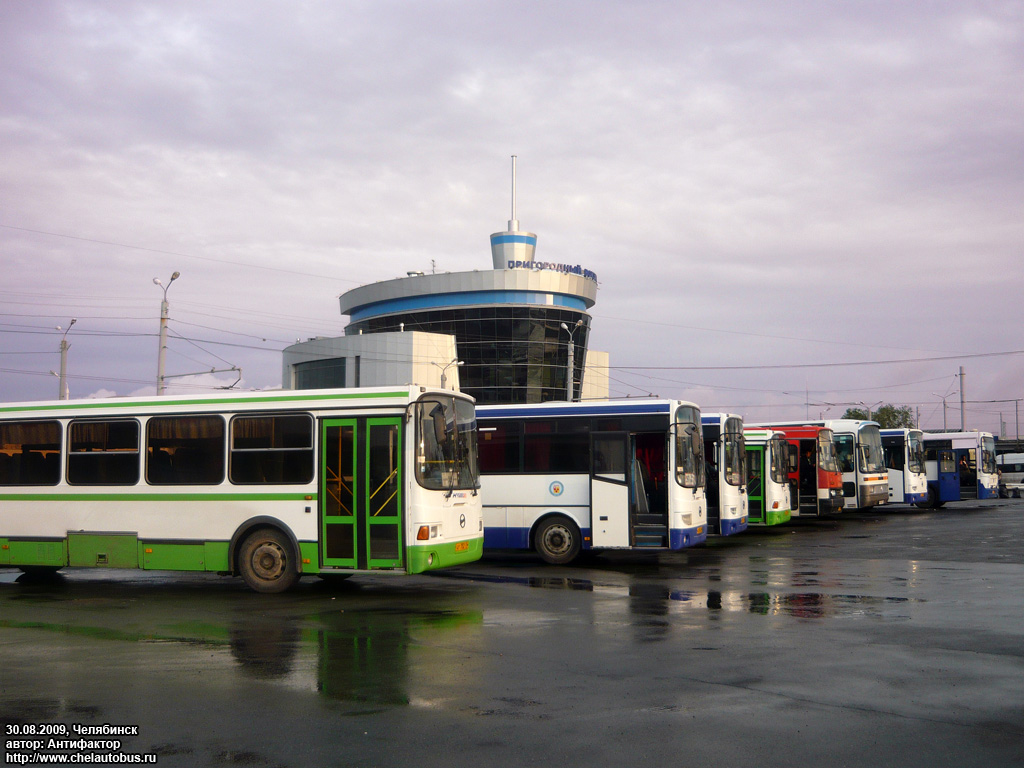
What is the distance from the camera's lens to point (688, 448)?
18328mm

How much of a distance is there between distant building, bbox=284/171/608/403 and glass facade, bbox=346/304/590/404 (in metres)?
0.09

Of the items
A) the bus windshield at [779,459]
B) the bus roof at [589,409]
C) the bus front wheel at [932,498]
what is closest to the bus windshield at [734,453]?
the bus roof at [589,409]

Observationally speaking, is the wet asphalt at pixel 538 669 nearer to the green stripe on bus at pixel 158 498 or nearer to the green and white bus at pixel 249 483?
the green and white bus at pixel 249 483

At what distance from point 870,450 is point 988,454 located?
1132 centimetres

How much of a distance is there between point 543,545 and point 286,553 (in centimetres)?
576

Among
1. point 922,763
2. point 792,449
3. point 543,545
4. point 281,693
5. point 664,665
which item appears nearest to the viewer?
point 922,763

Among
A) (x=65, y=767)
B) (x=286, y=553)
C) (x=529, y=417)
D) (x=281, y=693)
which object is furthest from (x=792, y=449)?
(x=65, y=767)

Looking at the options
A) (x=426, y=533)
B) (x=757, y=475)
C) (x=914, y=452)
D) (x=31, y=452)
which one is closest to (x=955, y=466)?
(x=914, y=452)

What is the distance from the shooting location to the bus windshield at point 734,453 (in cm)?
2206

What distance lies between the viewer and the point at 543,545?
18.1 meters

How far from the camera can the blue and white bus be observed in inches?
1510

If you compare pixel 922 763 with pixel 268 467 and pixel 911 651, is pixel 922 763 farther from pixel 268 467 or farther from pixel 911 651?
pixel 268 467

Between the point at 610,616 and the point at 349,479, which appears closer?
the point at 610,616

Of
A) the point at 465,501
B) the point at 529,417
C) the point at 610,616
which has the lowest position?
the point at 610,616
